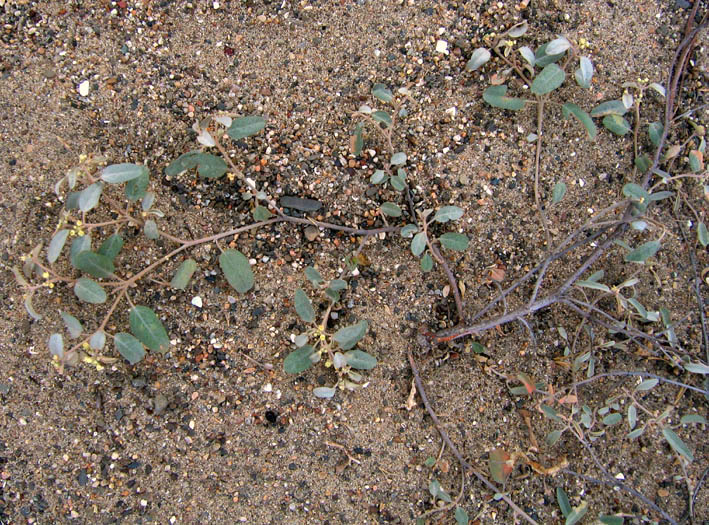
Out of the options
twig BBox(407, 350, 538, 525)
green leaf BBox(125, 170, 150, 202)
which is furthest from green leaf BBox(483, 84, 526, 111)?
green leaf BBox(125, 170, 150, 202)

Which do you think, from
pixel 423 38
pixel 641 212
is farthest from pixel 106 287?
pixel 641 212

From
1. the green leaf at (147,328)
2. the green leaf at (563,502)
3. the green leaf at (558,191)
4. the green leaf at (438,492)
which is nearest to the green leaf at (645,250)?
the green leaf at (558,191)

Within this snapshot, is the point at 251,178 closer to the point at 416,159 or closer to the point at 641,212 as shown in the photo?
the point at 416,159

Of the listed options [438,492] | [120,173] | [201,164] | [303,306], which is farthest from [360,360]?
[120,173]

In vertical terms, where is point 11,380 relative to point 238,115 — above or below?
below

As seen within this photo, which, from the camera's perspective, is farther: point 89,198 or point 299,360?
point 299,360

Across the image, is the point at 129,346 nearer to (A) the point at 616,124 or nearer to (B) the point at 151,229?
(B) the point at 151,229

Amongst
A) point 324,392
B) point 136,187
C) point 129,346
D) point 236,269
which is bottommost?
point 324,392
